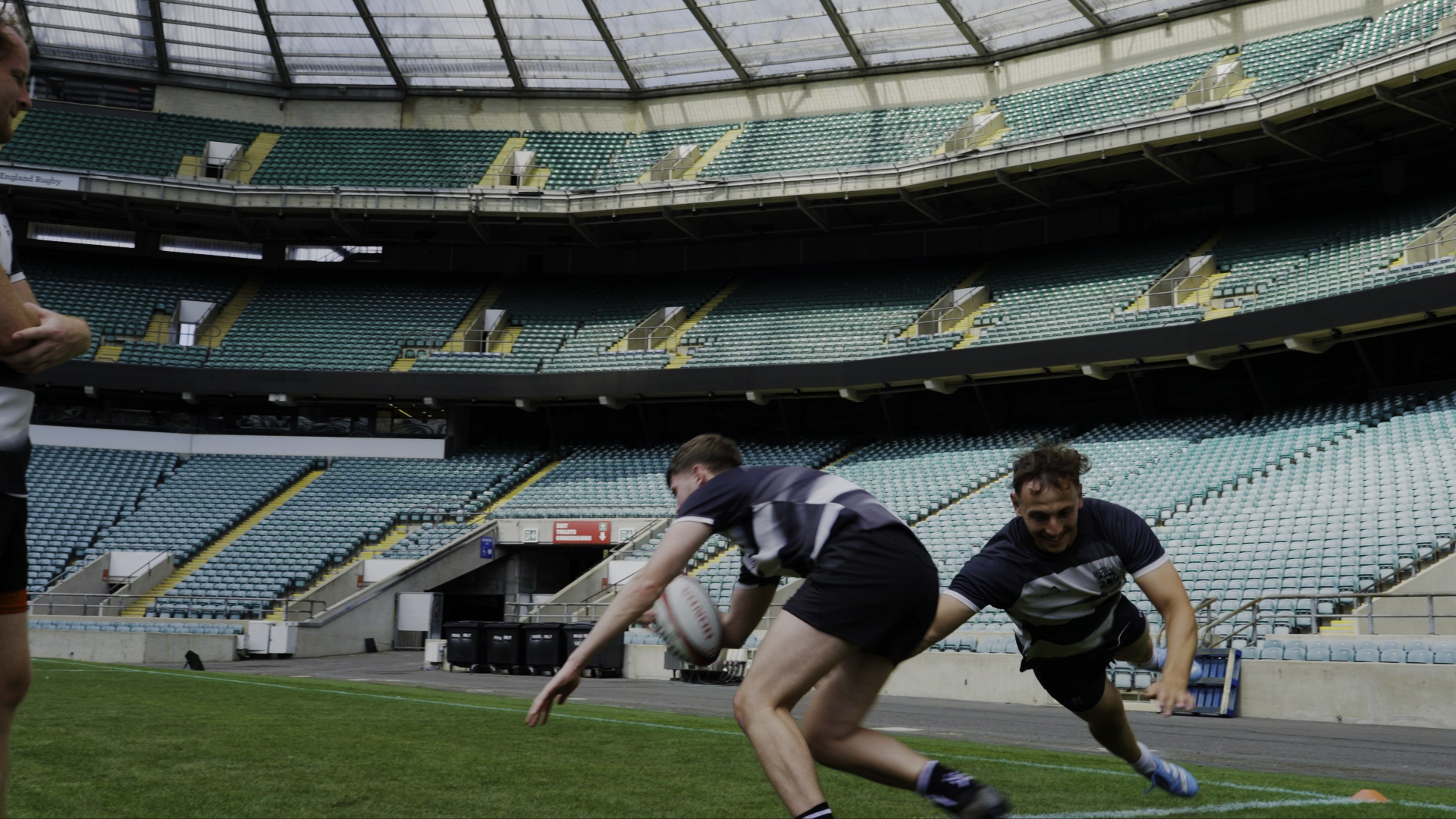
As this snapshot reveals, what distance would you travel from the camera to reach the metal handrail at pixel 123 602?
3062cm

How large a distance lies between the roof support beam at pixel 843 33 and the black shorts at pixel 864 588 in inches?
1383

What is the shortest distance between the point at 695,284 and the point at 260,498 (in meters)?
15.8

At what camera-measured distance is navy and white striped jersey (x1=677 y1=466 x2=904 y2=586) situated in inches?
190

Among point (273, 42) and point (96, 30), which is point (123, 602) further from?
point (96, 30)

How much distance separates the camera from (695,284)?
1673 inches

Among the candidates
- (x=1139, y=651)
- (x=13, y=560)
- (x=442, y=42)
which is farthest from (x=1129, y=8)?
(x=13, y=560)

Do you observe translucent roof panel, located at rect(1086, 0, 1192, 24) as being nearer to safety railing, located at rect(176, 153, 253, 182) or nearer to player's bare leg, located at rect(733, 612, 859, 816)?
safety railing, located at rect(176, 153, 253, 182)

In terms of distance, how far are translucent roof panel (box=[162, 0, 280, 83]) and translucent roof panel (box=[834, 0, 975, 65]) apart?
19503 millimetres

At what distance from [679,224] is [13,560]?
119 ft

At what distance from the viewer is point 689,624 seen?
5098mm

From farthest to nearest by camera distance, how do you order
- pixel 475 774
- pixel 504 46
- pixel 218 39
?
pixel 218 39 → pixel 504 46 → pixel 475 774

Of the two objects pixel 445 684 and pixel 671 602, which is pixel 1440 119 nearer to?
pixel 445 684

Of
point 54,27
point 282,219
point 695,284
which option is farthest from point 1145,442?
point 54,27

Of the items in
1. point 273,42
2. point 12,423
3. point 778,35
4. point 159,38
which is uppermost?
point 159,38
